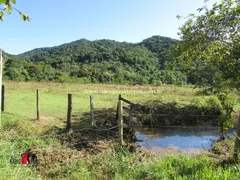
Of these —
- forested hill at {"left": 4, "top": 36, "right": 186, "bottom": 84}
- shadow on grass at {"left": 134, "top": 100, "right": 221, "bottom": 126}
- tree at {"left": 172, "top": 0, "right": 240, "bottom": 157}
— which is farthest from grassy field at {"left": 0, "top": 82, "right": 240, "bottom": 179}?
forested hill at {"left": 4, "top": 36, "right": 186, "bottom": 84}

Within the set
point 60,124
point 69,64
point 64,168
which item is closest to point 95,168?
point 64,168

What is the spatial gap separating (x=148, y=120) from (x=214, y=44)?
6539 millimetres

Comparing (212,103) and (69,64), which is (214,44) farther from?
(69,64)

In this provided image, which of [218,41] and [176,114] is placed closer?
[218,41]

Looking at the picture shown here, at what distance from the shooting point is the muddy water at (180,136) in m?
9.98

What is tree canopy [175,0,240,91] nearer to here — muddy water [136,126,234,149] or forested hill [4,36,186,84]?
muddy water [136,126,234,149]

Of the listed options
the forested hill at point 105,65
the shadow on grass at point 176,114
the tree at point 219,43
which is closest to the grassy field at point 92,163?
the tree at point 219,43

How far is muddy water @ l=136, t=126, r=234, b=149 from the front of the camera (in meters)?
9.98

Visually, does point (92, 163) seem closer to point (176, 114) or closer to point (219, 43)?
point (219, 43)

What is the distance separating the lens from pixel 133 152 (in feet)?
21.6

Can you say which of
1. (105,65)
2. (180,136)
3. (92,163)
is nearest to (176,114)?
(180,136)

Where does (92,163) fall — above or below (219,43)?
below

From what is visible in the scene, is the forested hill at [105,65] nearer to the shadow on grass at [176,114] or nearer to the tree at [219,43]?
the shadow on grass at [176,114]

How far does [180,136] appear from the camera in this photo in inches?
457
